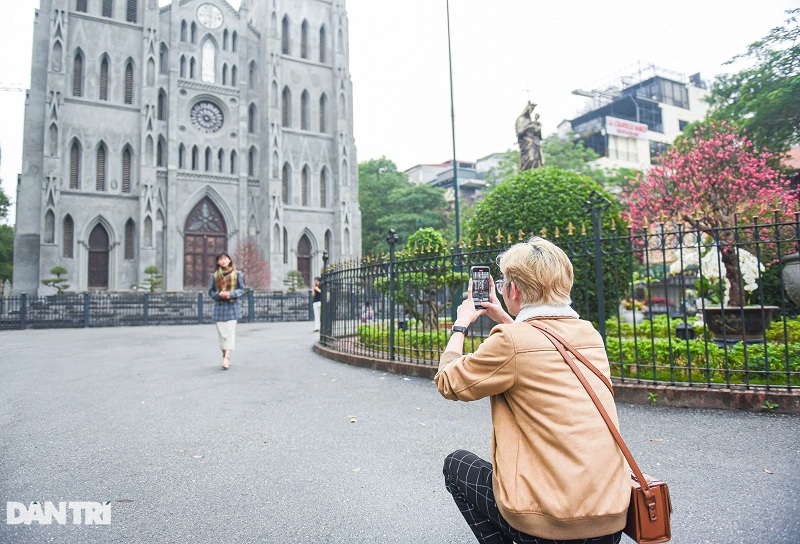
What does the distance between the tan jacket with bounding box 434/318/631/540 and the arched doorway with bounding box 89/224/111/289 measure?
3646 centimetres

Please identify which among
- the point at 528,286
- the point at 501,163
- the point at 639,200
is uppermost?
the point at 501,163

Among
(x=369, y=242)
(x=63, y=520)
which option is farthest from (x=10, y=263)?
(x=63, y=520)

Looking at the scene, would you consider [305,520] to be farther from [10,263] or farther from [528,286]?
[10,263]

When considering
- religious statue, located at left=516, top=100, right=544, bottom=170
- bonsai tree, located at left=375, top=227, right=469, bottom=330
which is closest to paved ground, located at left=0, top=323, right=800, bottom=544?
bonsai tree, located at left=375, top=227, right=469, bottom=330

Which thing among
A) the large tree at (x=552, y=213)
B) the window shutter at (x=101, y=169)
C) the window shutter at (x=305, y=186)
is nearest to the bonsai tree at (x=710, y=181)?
the large tree at (x=552, y=213)

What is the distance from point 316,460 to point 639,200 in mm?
14686

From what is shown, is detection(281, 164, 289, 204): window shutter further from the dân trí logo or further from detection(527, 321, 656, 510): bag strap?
detection(527, 321, 656, 510): bag strap

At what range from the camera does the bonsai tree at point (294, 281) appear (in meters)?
33.7

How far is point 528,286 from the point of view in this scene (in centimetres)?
186

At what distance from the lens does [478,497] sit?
6.16ft

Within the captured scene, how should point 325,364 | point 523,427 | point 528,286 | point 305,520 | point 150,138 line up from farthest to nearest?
point 150,138 < point 325,364 < point 305,520 < point 528,286 < point 523,427

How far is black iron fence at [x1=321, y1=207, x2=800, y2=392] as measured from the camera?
17.6 ft

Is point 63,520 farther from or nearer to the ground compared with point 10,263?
nearer to the ground

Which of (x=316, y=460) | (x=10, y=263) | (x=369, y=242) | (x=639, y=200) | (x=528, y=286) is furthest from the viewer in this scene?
(x=369, y=242)
